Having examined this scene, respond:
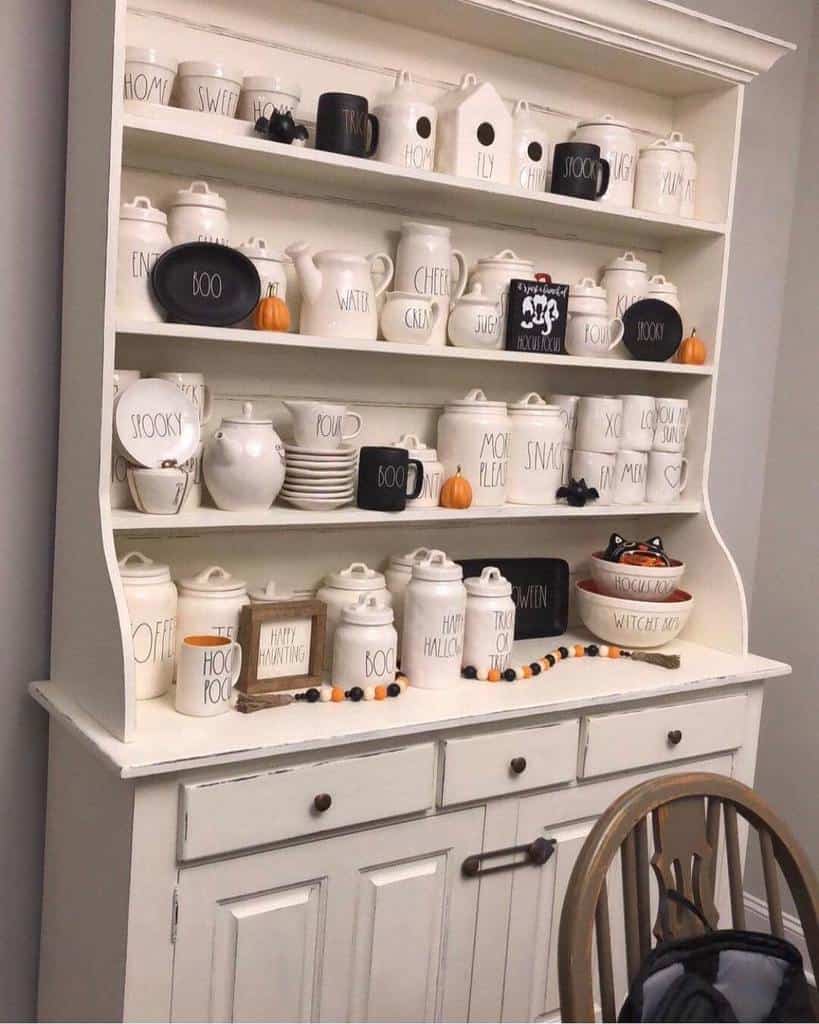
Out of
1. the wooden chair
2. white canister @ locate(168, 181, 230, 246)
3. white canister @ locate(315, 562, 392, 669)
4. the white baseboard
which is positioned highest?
white canister @ locate(168, 181, 230, 246)

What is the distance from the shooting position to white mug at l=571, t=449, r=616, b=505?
2.30 meters

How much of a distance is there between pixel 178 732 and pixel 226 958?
36 centimetres

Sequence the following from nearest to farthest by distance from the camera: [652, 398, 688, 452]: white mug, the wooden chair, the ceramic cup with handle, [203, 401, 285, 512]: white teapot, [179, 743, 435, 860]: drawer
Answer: the wooden chair
[179, 743, 435, 860]: drawer
[203, 401, 285, 512]: white teapot
the ceramic cup with handle
[652, 398, 688, 452]: white mug

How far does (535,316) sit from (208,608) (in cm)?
87

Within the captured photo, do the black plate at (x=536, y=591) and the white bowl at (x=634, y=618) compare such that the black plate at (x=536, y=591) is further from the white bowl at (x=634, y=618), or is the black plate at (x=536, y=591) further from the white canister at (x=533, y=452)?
the white canister at (x=533, y=452)

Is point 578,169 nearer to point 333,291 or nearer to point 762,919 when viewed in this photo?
point 333,291

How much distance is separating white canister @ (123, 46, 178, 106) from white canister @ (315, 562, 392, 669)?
34.6 inches

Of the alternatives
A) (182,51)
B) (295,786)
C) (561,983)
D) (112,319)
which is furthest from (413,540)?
(561,983)

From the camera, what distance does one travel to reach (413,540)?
2.28 meters

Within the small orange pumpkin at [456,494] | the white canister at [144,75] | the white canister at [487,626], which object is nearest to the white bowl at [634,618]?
the white canister at [487,626]

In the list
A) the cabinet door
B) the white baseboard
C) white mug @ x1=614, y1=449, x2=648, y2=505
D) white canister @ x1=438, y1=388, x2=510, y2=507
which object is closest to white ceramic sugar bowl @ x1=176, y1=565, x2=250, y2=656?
the cabinet door

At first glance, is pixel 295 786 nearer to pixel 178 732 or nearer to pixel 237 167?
pixel 178 732

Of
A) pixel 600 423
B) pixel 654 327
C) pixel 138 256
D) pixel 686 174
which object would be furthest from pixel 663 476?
pixel 138 256

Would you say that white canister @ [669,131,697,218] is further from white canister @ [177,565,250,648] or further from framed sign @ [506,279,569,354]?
white canister @ [177,565,250,648]
